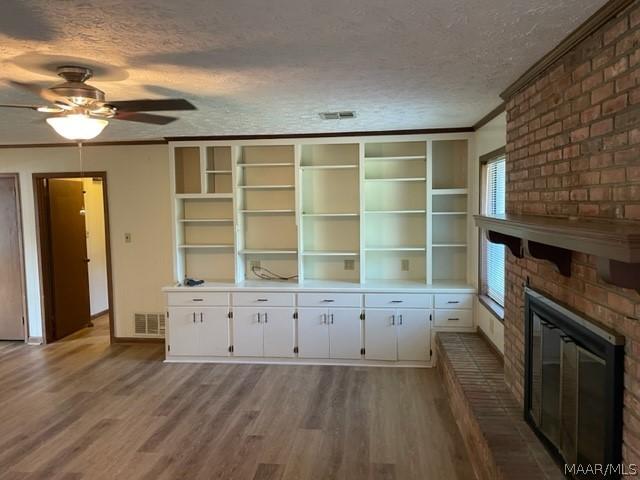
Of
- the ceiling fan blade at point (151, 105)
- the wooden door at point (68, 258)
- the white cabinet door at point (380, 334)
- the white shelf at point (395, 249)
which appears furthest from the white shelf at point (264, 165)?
the wooden door at point (68, 258)

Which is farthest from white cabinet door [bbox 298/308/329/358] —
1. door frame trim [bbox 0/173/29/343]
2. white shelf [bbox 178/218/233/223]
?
door frame trim [bbox 0/173/29/343]

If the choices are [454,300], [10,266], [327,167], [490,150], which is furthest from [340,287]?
[10,266]

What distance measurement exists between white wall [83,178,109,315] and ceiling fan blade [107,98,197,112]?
187 inches

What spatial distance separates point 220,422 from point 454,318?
2.42 meters

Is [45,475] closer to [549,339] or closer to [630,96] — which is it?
[549,339]

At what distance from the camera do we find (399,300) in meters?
4.66

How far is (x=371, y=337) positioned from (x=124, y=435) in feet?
7.80

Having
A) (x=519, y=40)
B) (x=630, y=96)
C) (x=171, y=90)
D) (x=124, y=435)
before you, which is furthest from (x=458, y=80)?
(x=124, y=435)

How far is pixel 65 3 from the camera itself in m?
1.69

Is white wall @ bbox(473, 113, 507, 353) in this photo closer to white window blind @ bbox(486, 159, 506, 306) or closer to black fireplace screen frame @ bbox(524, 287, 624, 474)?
white window blind @ bbox(486, 159, 506, 306)

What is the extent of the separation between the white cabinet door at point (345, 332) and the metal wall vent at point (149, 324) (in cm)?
210

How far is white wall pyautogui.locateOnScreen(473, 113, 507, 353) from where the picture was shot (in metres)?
3.64

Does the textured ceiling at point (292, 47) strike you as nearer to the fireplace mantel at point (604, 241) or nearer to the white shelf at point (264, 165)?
the fireplace mantel at point (604, 241)

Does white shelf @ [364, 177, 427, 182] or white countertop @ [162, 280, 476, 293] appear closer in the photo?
white countertop @ [162, 280, 476, 293]
